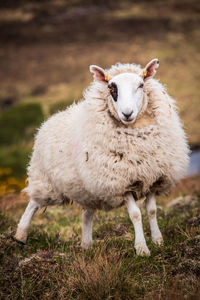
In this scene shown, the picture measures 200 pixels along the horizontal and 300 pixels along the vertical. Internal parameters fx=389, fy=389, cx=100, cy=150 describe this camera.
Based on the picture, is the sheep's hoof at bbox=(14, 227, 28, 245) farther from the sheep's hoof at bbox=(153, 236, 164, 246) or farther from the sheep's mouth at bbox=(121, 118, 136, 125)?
the sheep's mouth at bbox=(121, 118, 136, 125)

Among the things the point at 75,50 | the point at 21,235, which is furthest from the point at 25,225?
the point at 75,50

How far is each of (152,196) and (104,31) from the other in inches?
2224

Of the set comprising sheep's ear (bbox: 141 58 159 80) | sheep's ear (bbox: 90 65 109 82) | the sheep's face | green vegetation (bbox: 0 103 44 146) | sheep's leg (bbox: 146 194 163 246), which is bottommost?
sheep's leg (bbox: 146 194 163 246)

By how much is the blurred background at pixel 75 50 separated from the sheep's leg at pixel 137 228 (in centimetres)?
1380

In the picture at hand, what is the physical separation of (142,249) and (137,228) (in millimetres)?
253

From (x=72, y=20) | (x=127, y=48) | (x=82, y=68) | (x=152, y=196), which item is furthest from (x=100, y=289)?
(x=72, y=20)

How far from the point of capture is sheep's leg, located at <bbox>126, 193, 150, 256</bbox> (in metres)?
4.27

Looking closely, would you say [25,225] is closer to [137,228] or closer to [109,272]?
[137,228]

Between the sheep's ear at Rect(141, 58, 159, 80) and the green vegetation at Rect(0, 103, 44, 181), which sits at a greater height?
the green vegetation at Rect(0, 103, 44, 181)

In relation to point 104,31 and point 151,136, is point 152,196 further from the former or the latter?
point 104,31

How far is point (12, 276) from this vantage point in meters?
3.76

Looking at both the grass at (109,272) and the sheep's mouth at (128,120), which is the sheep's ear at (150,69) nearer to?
the sheep's mouth at (128,120)

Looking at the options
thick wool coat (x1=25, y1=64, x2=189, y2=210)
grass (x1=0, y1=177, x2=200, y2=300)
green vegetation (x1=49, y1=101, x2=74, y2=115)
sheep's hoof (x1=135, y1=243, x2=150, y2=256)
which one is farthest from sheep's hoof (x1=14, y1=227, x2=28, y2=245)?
green vegetation (x1=49, y1=101, x2=74, y2=115)

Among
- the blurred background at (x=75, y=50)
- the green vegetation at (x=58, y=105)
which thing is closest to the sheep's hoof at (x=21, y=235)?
the blurred background at (x=75, y=50)
